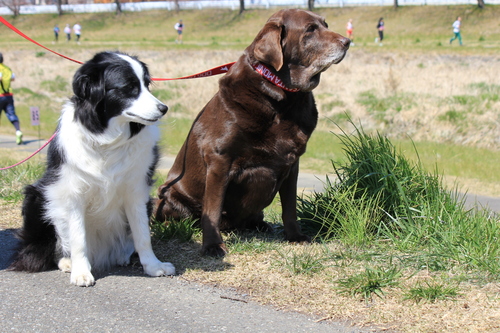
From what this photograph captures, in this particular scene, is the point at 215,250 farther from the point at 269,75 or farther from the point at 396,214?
the point at 396,214

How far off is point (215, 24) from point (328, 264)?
62.6 meters

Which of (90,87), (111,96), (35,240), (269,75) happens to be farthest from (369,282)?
(35,240)

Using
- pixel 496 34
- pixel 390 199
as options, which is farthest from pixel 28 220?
pixel 496 34

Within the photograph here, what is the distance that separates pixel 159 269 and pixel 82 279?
570mm

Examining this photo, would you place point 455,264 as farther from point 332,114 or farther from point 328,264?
point 332,114

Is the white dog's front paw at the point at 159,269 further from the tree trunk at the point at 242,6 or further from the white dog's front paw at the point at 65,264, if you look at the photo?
the tree trunk at the point at 242,6

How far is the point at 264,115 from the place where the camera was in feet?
14.6

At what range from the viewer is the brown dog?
14.3 feet

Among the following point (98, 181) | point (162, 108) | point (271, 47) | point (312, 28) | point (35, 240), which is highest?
point (312, 28)

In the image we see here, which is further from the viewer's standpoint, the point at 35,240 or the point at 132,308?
the point at 35,240

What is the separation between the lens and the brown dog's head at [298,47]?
4316 millimetres

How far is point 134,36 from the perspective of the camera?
59.4 metres

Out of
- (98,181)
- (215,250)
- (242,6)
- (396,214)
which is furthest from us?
(242,6)

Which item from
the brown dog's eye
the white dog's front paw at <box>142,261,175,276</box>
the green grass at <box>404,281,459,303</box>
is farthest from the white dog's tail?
the green grass at <box>404,281,459,303</box>
